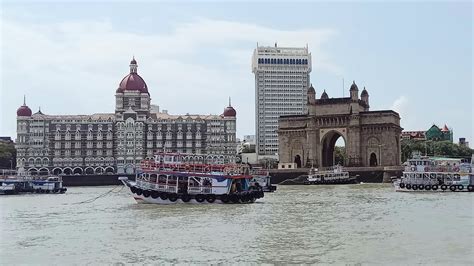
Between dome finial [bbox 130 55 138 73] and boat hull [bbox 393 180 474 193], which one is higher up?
dome finial [bbox 130 55 138 73]

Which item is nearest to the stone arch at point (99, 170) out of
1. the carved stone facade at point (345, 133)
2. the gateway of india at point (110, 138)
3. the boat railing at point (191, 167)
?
the gateway of india at point (110, 138)

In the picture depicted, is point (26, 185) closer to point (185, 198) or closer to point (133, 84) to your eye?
point (185, 198)

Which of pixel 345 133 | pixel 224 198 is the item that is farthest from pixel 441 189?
pixel 345 133

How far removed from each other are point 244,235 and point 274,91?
448 ft

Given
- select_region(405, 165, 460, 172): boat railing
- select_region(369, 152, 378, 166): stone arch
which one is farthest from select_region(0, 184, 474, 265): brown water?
select_region(369, 152, 378, 166): stone arch

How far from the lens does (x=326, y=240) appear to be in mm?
25125

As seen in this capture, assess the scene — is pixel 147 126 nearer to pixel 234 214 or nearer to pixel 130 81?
pixel 130 81

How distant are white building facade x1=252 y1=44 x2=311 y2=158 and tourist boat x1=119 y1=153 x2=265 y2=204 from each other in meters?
115

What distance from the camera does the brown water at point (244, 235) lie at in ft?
71.2

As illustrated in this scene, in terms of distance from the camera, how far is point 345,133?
104 meters

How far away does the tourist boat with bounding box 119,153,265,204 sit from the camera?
4447 centimetres

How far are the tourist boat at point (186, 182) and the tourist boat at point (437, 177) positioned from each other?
67.7 feet

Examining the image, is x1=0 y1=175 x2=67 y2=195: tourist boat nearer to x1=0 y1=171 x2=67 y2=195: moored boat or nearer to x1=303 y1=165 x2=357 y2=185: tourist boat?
x1=0 y1=171 x2=67 y2=195: moored boat

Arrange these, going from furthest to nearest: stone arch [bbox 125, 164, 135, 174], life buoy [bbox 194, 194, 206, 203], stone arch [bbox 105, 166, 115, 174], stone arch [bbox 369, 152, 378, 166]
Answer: stone arch [bbox 105, 166, 115, 174]
stone arch [bbox 125, 164, 135, 174]
stone arch [bbox 369, 152, 378, 166]
life buoy [bbox 194, 194, 206, 203]
